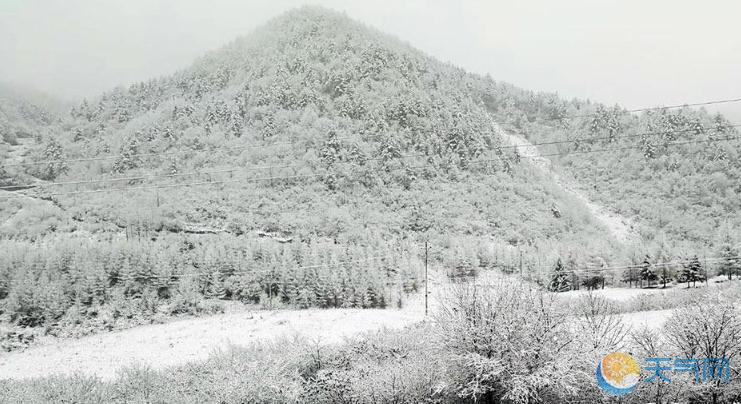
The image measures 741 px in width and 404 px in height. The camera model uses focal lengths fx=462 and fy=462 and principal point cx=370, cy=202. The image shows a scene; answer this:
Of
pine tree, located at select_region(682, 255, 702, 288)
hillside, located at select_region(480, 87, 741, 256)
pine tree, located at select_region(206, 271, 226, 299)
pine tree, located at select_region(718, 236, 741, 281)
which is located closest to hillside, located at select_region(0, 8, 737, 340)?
pine tree, located at select_region(206, 271, 226, 299)

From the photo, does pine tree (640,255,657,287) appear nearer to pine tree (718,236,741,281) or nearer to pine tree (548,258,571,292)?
pine tree (548,258,571,292)

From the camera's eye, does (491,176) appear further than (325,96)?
No

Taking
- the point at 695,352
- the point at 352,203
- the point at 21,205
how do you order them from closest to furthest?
the point at 695,352
the point at 21,205
the point at 352,203

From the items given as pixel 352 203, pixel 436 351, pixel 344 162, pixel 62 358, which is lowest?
pixel 62 358

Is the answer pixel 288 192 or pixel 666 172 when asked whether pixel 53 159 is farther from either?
pixel 666 172

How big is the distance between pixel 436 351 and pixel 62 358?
143 feet

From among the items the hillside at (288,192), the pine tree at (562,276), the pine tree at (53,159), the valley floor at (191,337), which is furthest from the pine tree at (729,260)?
the pine tree at (53,159)

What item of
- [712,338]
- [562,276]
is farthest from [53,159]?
[712,338]

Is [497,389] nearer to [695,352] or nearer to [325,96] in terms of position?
[695,352]

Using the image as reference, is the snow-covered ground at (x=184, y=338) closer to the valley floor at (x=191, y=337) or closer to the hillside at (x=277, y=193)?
the valley floor at (x=191, y=337)

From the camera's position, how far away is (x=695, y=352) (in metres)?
26.5

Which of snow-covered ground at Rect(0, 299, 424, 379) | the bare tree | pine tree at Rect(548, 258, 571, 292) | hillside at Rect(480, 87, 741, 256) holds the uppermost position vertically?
hillside at Rect(480, 87, 741, 256)

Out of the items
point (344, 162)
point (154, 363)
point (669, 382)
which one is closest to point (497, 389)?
point (669, 382)

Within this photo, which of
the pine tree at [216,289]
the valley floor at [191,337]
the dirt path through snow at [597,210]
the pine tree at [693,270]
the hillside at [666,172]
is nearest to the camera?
the valley floor at [191,337]
